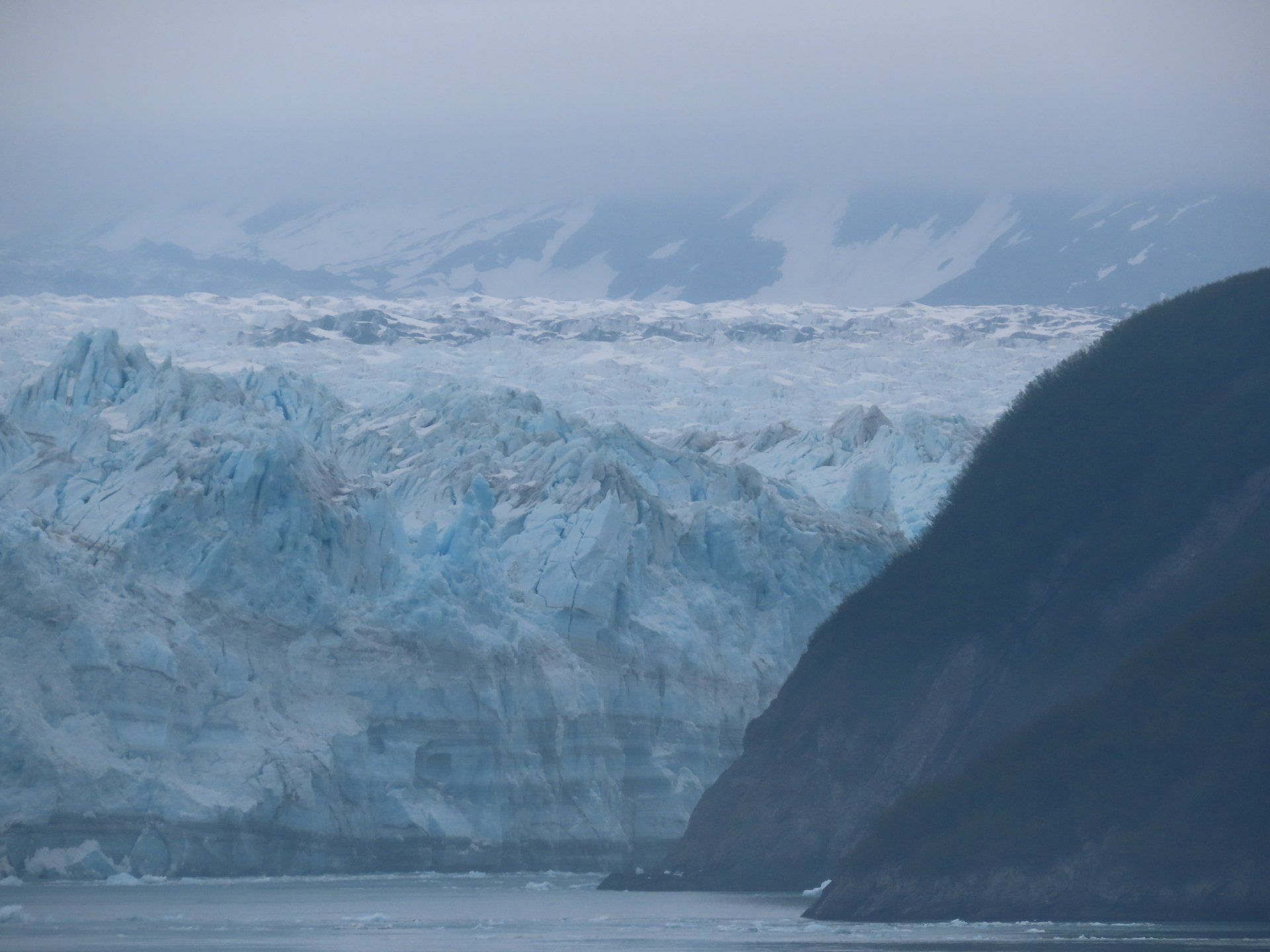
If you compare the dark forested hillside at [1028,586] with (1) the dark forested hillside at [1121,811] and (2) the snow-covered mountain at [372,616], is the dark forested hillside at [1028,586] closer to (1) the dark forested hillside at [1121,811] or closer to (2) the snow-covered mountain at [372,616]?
(1) the dark forested hillside at [1121,811]

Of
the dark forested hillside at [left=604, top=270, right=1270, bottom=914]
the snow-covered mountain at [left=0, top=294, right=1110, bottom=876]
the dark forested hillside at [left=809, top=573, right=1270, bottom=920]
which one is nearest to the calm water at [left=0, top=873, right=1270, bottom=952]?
the dark forested hillside at [left=809, top=573, right=1270, bottom=920]

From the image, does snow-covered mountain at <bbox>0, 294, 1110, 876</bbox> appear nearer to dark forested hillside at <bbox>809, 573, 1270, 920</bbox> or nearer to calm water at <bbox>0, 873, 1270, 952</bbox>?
calm water at <bbox>0, 873, 1270, 952</bbox>

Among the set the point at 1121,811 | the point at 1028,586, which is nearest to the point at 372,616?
the point at 1028,586

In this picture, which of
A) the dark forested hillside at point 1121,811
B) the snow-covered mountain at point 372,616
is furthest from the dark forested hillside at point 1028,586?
the snow-covered mountain at point 372,616

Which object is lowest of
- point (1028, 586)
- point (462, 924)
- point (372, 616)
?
point (462, 924)

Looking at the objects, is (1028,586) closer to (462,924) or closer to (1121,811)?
(1121,811)

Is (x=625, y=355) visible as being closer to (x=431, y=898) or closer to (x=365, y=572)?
(x=365, y=572)
